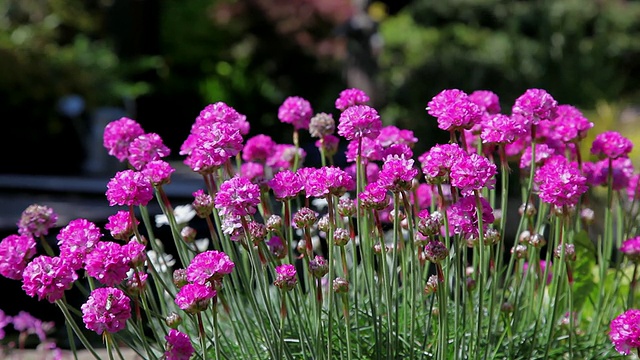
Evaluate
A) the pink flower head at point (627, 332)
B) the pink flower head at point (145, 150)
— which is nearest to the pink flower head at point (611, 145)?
the pink flower head at point (627, 332)

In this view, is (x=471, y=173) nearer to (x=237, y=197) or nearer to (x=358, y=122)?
(x=358, y=122)

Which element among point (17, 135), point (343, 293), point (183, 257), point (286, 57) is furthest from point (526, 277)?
point (286, 57)

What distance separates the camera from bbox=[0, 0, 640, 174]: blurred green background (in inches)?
400

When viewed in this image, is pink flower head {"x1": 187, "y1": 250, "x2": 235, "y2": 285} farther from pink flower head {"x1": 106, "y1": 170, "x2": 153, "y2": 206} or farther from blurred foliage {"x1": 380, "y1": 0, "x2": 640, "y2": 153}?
blurred foliage {"x1": 380, "y1": 0, "x2": 640, "y2": 153}

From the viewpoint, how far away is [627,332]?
1.64m

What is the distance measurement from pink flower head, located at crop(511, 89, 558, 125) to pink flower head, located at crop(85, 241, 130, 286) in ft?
2.90

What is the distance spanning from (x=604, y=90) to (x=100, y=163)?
6.97 metres

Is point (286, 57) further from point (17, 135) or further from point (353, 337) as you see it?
point (353, 337)

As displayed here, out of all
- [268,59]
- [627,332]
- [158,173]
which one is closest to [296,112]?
[158,173]

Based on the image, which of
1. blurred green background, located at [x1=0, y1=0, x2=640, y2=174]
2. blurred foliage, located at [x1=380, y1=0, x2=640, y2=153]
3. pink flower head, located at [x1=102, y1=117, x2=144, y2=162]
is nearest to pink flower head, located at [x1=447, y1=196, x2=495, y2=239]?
pink flower head, located at [x1=102, y1=117, x2=144, y2=162]

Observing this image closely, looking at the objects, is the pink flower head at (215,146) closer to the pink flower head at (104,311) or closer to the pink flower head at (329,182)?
the pink flower head at (329,182)

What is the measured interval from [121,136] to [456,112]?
2.63 ft

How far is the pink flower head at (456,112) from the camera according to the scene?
1.70m

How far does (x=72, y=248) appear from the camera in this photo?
1.62m
